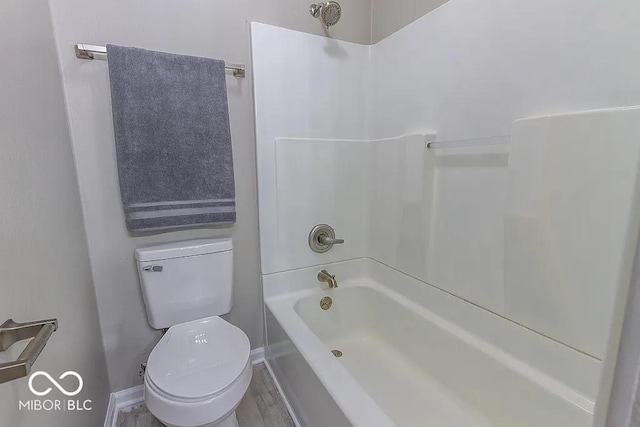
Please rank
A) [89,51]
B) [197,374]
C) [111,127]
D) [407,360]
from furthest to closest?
[407,360], [111,127], [89,51], [197,374]

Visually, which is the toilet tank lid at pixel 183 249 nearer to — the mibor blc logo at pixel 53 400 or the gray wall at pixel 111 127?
the gray wall at pixel 111 127

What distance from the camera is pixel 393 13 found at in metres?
1.67

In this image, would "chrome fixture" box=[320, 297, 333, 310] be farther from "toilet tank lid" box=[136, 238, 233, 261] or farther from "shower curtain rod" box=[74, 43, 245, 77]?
"shower curtain rod" box=[74, 43, 245, 77]

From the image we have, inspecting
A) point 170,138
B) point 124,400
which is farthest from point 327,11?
point 124,400

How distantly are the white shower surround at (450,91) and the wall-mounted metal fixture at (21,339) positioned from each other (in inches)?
42.9

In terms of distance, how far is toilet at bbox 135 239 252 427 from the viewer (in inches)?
40.3

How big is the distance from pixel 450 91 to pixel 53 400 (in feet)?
6.04

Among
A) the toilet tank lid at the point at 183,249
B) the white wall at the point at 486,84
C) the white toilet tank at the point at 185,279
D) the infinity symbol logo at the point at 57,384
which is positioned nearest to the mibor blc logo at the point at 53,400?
the infinity symbol logo at the point at 57,384

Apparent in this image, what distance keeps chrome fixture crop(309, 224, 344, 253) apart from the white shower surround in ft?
0.25

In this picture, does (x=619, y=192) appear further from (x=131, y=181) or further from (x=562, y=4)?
(x=131, y=181)

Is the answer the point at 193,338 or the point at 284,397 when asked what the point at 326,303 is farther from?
the point at 193,338

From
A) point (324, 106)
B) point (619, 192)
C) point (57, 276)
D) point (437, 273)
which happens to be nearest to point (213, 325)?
point (57, 276)

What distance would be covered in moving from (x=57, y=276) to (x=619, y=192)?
1.79m

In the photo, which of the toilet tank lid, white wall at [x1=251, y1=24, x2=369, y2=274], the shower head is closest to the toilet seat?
the toilet tank lid
